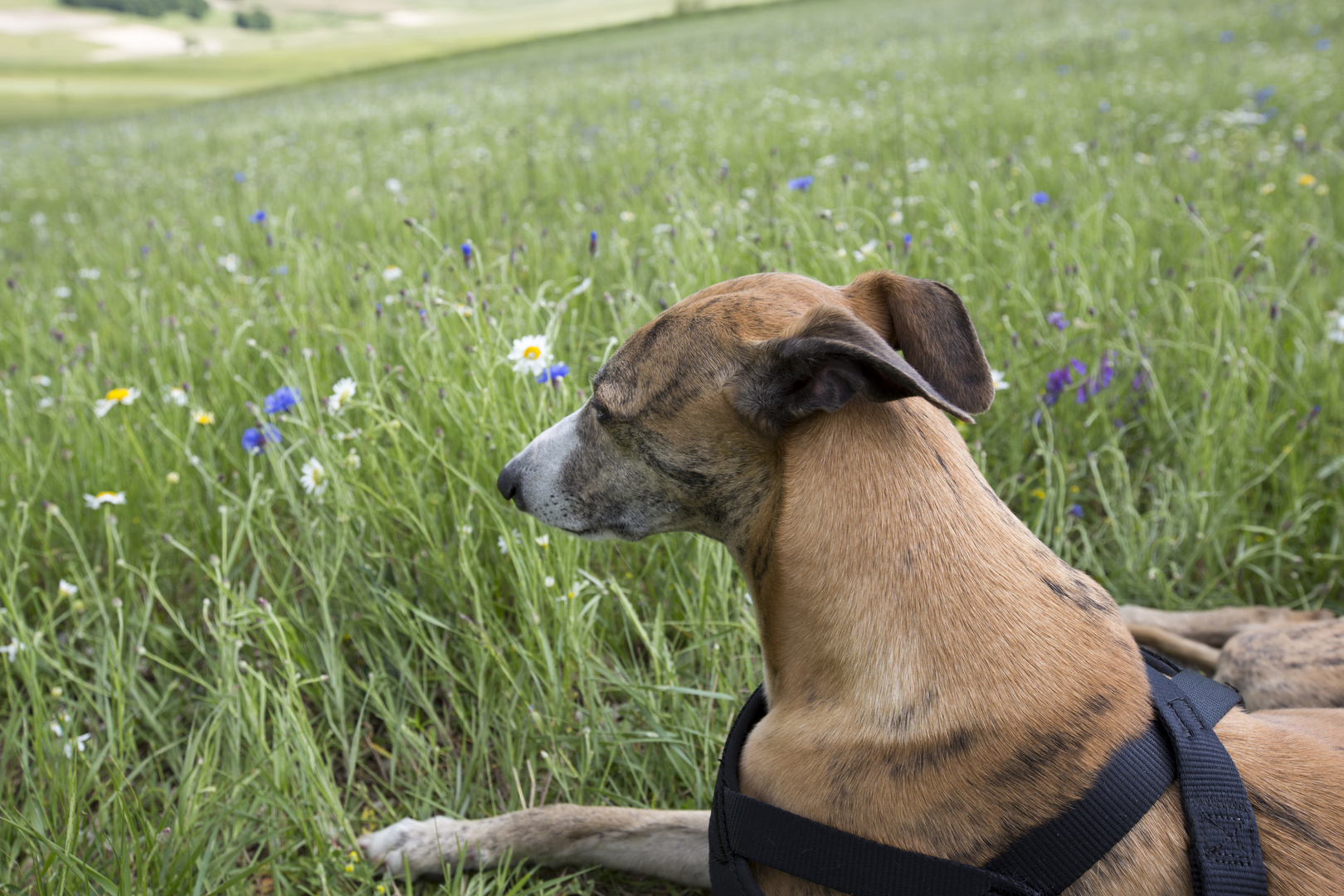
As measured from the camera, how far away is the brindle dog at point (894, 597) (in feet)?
4.65

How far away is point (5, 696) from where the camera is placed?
256 cm

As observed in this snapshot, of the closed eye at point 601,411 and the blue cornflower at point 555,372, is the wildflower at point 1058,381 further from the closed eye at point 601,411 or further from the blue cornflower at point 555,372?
the closed eye at point 601,411

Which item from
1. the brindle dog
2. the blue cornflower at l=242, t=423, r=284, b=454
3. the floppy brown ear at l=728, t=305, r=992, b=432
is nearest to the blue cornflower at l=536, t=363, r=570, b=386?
the brindle dog

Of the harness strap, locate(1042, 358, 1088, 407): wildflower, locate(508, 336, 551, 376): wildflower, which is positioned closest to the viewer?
the harness strap

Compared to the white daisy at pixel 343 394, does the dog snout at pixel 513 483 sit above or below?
below

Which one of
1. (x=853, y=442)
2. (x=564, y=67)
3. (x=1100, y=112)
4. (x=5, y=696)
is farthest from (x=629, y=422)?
(x=564, y=67)

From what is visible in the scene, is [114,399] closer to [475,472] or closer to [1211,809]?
[475,472]

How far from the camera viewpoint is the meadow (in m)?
2.22

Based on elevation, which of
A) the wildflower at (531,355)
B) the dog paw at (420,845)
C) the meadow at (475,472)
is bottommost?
the dog paw at (420,845)

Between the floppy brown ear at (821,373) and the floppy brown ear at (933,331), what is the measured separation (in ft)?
0.56

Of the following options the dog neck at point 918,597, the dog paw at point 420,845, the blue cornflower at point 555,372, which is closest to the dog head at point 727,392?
the dog neck at point 918,597

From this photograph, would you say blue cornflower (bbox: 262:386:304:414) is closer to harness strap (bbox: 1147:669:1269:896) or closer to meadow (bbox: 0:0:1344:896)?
meadow (bbox: 0:0:1344:896)

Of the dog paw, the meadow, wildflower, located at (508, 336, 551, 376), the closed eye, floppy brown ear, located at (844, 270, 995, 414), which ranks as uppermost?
floppy brown ear, located at (844, 270, 995, 414)

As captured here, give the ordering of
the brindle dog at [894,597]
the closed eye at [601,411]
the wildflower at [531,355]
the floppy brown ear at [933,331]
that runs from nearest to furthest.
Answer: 1. the brindle dog at [894,597]
2. the floppy brown ear at [933,331]
3. the closed eye at [601,411]
4. the wildflower at [531,355]
